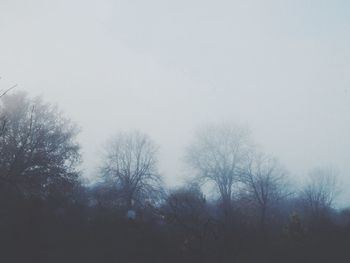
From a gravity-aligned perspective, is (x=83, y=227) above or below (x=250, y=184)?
below

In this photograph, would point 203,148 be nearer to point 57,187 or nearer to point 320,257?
point 57,187

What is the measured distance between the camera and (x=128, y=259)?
34.9ft

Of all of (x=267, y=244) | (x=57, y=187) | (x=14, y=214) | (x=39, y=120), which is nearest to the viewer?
(x=14, y=214)

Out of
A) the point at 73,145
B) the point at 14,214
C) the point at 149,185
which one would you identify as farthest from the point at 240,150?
the point at 14,214

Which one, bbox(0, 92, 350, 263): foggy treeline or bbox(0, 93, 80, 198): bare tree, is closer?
bbox(0, 92, 350, 263): foggy treeline

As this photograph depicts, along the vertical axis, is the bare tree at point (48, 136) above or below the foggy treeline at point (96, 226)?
above

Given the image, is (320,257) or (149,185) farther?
(149,185)

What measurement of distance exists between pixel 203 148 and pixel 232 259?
2773cm

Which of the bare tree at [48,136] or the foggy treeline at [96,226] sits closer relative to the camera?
the foggy treeline at [96,226]

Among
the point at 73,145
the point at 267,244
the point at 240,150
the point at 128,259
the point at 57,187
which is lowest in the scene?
the point at 128,259

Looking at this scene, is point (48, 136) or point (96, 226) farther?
point (48, 136)

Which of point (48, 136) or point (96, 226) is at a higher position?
point (48, 136)

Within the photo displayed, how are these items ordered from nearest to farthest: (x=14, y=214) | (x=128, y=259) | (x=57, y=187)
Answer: (x=128, y=259) → (x=14, y=214) → (x=57, y=187)

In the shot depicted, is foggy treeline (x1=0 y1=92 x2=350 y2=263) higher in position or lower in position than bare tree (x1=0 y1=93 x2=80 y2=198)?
lower
